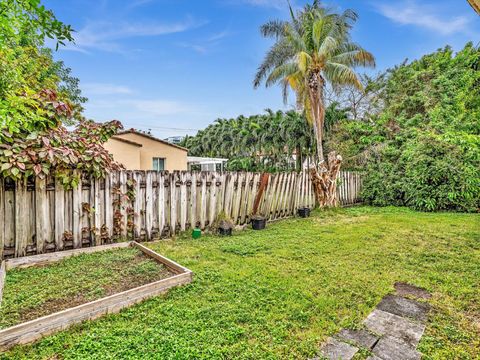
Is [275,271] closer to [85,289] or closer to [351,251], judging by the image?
[351,251]

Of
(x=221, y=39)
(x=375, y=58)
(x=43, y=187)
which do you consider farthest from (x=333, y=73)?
(x=43, y=187)

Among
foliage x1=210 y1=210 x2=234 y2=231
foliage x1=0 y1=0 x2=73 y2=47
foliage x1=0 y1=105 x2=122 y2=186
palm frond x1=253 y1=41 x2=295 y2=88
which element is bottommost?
foliage x1=210 y1=210 x2=234 y2=231

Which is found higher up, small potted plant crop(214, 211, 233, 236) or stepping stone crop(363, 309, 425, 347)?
small potted plant crop(214, 211, 233, 236)

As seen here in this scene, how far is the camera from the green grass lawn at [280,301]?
186 cm

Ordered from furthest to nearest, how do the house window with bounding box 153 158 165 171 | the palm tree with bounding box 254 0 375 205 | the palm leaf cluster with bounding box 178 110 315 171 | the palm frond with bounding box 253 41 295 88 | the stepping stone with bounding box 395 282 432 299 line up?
1. the palm leaf cluster with bounding box 178 110 315 171
2. the house window with bounding box 153 158 165 171
3. the palm frond with bounding box 253 41 295 88
4. the palm tree with bounding box 254 0 375 205
5. the stepping stone with bounding box 395 282 432 299

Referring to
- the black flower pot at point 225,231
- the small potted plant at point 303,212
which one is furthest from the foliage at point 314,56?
the black flower pot at point 225,231

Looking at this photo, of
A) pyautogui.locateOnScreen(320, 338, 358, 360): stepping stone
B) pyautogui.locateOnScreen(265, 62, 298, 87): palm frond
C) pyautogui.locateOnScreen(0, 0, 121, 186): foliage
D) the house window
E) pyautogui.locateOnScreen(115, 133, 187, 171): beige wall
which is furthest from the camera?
the house window

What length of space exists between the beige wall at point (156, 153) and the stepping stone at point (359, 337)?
12.5m

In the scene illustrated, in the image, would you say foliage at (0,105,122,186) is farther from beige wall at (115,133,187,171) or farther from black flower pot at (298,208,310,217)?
beige wall at (115,133,187,171)

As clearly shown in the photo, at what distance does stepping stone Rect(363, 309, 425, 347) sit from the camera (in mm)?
2031

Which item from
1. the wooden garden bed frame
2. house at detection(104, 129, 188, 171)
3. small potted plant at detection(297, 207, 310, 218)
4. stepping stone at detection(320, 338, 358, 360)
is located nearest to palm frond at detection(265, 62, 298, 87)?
small potted plant at detection(297, 207, 310, 218)

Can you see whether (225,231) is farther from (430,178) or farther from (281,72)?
(281,72)

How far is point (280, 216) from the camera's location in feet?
23.9

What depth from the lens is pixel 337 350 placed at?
1.86 meters
